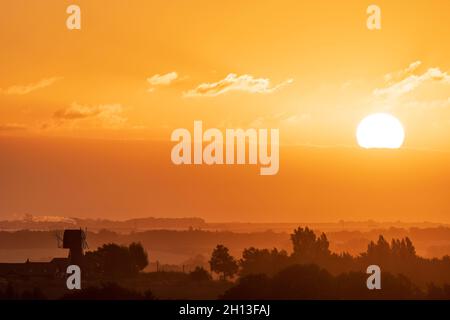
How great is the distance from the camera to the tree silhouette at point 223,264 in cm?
14762

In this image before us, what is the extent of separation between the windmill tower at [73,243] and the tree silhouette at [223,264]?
3406cm

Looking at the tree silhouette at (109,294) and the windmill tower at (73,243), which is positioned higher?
the windmill tower at (73,243)

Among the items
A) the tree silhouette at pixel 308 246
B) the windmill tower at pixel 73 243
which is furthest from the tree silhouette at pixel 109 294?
the tree silhouette at pixel 308 246

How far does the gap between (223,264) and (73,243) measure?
4415cm

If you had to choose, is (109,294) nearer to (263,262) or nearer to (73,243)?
(73,243)

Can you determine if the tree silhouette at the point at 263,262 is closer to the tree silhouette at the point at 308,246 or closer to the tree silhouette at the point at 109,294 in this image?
the tree silhouette at the point at 308,246

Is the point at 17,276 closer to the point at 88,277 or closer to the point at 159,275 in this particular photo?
the point at 88,277

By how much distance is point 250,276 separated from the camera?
123 m

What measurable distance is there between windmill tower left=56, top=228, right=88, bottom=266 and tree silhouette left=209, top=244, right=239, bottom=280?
112 feet

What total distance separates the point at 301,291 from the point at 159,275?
3249 centimetres
